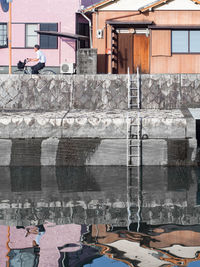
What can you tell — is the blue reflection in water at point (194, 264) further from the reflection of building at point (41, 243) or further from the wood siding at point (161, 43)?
the wood siding at point (161, 43)

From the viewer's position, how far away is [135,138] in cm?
1517

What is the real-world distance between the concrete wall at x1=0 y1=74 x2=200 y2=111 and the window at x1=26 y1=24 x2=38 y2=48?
14.5 meters

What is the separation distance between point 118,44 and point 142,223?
19.1 metres

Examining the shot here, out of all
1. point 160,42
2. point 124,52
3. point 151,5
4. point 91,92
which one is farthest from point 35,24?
point 91,92

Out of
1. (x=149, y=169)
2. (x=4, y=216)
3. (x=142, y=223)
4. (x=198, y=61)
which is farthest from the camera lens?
(x=198, y=61)

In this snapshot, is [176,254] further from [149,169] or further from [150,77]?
[150,77]

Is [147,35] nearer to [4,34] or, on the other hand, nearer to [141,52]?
[141,52]

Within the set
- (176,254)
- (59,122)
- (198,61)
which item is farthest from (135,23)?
(176,254)

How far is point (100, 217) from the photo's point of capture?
896 cm

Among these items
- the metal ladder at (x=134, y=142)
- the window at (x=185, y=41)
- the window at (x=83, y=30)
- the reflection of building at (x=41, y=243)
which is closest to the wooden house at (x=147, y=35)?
the window at (x=185, y=41)

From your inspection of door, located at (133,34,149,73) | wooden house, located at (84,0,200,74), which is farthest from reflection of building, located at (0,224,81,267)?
door, located at (133,34,149,73)

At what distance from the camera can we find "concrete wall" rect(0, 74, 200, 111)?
1845 cm

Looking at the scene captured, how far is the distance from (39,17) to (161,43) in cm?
1020

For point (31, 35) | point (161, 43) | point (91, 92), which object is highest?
point (31, 35)
